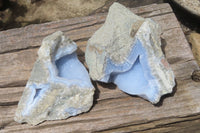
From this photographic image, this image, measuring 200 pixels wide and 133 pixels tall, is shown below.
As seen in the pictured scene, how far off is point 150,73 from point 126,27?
289 mm

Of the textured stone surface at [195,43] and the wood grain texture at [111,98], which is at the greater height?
the wood grain texture at [111,98]

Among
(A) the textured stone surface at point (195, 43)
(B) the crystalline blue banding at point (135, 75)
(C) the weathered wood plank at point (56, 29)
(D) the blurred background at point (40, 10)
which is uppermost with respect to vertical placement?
(C) the weathered wood plank at point (56, 29)

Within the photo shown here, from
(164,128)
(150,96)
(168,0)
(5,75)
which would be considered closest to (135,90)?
(150,96)

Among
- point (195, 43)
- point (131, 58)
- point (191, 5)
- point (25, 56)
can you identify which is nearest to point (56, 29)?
point (25, 56)

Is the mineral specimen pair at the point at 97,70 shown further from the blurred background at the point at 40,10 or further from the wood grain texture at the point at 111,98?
the blurred background at the point at 40,10

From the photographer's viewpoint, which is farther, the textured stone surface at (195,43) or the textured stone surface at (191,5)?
the textured stone surface at (195,43)

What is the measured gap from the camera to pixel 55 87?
1351 millimetres

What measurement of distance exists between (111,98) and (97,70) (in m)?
0.21

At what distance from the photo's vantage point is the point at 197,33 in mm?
2695

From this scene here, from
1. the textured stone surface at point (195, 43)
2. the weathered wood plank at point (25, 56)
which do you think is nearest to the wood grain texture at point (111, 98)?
the weathered wood plank at point (25, 56)

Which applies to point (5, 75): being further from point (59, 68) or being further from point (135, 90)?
point (135, 90)

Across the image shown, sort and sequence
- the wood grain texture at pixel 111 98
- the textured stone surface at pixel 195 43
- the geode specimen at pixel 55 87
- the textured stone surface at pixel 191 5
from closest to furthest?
the geode specimen at pixel 55 87 < the wood grain texture at pixel 111 98 < the textured stone surface at pixel 191 5 < the textured stone surface at pixel 195 43

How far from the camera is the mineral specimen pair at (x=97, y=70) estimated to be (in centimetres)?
136

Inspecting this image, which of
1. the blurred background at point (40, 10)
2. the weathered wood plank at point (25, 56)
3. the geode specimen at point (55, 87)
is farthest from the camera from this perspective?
the blurred background at point (40, 10)
